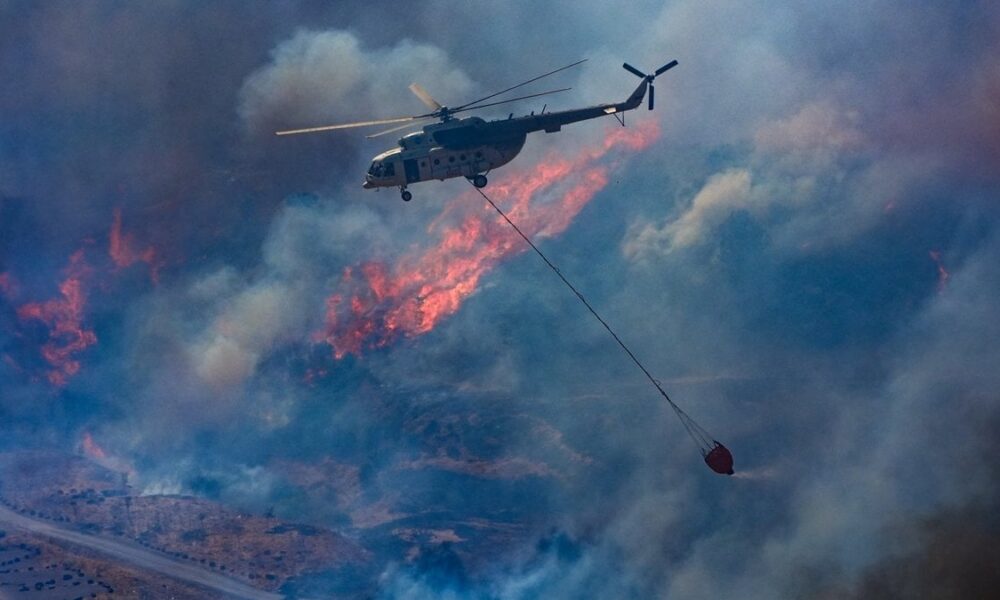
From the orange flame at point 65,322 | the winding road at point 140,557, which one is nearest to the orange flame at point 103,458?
the orange flame at point 65,322

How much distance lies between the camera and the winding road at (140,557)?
65.4 metres

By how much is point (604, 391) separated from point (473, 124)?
3017 centimetres

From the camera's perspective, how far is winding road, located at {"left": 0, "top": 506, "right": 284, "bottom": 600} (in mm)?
65375

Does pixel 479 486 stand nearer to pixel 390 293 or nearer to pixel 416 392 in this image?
pixel 416 392

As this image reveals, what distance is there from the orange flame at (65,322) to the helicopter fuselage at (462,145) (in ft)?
142

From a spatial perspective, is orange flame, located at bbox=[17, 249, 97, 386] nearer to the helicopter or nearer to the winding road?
the winding road

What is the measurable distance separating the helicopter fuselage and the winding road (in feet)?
97.3

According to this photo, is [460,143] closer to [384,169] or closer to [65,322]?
[384,169]

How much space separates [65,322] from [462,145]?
48623 mm

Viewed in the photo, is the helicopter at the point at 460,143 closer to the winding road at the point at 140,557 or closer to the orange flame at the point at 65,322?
the winding road at the point at 140,557

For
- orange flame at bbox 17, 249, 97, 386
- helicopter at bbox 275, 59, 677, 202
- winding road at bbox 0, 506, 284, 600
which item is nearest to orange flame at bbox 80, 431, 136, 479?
orange flame at bbox 17, 249, 97, 386

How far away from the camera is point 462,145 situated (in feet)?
178

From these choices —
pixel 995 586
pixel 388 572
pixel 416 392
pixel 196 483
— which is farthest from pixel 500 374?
pixel 995 586

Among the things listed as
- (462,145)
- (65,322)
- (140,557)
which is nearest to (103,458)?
(65,322)
